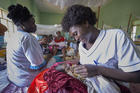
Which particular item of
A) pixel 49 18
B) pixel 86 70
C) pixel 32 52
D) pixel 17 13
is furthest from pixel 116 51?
pixel 49 18

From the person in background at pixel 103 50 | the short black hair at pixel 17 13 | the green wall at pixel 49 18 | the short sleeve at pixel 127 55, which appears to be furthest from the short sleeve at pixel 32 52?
the green wall at pixel 49 18

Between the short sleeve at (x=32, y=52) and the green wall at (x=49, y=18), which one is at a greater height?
the green wall at (x=49, y=18)

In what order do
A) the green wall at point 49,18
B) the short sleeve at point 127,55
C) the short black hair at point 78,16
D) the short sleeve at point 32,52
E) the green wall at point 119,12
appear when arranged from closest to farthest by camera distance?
the short sleeve at point 127,55 < the short black hair at point 78,16 < the short sleeve at point 32,52 < the green wall at point 119,12 < the green wall at point 49,18

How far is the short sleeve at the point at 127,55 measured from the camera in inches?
13.9

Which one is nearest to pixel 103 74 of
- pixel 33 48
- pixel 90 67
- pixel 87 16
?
pixel 90 67

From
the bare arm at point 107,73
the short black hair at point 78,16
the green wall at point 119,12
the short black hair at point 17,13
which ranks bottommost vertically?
the bare arm at point 107,73

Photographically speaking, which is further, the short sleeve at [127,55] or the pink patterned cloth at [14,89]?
the pink patterned cloth at [14,89]

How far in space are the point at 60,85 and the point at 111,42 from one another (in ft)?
1.21

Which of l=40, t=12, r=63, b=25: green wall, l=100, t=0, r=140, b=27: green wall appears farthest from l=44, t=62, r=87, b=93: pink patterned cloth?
l=40, t=12, r=63, b=25: green wall

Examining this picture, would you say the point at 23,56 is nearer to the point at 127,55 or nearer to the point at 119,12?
the point at 127,55

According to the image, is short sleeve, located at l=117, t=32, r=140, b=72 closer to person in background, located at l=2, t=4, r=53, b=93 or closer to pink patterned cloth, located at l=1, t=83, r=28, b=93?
person in background, located at l=2, t=4, r=53, b=93

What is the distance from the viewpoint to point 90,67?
36 cm

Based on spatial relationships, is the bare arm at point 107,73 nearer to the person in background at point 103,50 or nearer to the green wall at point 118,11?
the person in background at point 103,50

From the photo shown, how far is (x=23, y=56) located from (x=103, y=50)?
73 centimetres
